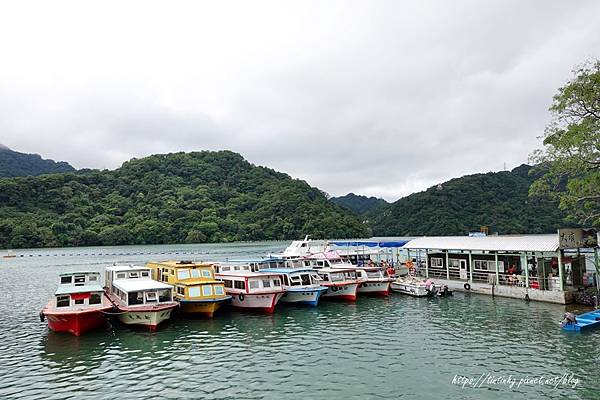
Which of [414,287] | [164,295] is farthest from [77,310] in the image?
[414,287]

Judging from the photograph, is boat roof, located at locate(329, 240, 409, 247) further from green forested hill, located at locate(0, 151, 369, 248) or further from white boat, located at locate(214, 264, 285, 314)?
green forested hill, located at locate(0, 151, 369, 248)

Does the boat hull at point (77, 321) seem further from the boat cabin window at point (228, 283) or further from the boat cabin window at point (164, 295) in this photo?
the boat cabin window at point (228, 283)

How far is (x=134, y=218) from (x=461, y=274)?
146148 mm

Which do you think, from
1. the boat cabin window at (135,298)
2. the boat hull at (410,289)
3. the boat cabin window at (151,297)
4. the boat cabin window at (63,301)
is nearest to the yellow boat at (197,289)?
the boat cabin window at (151,297)

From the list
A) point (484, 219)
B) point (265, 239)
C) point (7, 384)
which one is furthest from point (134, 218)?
point (7, 384)

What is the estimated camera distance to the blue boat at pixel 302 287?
118 ft

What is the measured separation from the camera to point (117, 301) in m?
31.5

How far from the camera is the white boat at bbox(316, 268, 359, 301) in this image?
38972 mm

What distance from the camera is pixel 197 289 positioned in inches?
1244

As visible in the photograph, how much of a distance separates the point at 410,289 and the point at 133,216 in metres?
147

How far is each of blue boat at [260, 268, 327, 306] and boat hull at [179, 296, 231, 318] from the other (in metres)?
6.58

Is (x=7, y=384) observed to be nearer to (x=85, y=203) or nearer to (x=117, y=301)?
(x=117, y=301)

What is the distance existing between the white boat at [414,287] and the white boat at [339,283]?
526 centimetres

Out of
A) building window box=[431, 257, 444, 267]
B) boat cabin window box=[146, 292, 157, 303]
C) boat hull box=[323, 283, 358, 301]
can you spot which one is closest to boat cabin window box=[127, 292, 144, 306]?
boat cabin window box=[146, 292, 157, 303]
